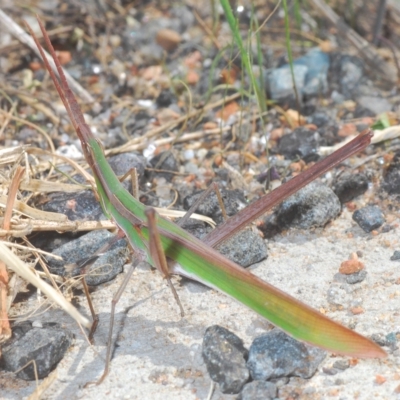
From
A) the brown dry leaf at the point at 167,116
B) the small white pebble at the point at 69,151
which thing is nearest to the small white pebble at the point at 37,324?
the small white pebble at the point at 69,151

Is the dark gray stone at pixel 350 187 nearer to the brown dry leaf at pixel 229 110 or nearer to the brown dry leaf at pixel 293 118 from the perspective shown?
the brown dry leaf at pixel 293 118

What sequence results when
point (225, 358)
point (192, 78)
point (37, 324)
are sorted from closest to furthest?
point (225, 358), point (37, 324), point (192, 78)

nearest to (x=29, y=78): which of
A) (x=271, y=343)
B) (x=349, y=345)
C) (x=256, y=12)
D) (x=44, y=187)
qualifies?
(x=44, y=187)

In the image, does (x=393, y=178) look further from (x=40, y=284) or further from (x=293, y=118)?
(x=40, y=284)

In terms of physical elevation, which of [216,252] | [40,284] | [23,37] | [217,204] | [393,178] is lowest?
[393,178]

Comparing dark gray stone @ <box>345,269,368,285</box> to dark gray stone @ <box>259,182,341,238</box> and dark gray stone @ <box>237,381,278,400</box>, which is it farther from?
dark gray stone @ <box>237,381,278,400</box>

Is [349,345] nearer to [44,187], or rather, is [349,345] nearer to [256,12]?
[44,187]

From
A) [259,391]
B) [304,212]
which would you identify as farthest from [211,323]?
[304,212]
